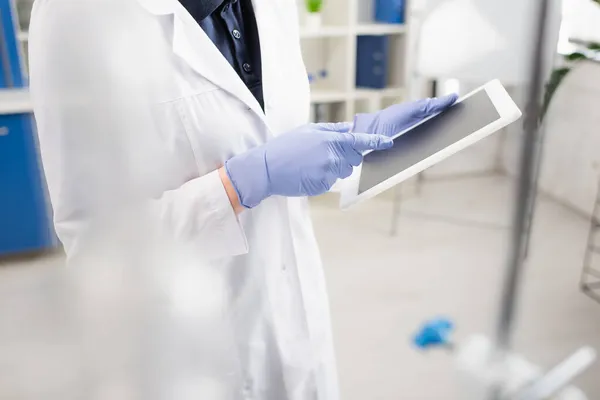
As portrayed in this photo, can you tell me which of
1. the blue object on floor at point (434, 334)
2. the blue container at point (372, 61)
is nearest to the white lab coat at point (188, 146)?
the blue object on floor at point (434, 334)

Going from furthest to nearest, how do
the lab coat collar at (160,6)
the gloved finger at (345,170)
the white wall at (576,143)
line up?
the white wall at (576,143) → the gloved finger at (345,170) → the lab coat collar at (160,6)

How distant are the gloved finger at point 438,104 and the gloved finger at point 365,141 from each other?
112mm

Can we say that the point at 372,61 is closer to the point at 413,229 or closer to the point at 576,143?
the point at 413,229

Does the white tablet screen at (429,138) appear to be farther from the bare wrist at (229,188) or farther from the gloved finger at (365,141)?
the bare wrist at (229,188)

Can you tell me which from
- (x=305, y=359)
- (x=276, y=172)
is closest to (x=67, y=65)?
(x=276, y=172)

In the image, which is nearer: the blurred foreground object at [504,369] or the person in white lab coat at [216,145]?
the person in white lab coat at [216,145]

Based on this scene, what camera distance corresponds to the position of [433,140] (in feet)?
2.19

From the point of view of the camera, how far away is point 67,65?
1.12ft

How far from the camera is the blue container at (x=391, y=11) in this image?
252 centimetres

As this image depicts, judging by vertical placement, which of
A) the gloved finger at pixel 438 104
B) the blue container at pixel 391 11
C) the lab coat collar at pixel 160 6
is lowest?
the gloved finger at pixel 438 104

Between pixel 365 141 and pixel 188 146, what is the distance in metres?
0.21

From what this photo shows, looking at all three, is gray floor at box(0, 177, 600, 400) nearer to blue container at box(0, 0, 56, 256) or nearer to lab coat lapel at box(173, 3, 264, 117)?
lab coat lapel at box(173, 3, 264, 117)

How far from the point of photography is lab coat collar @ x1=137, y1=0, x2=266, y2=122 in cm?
57

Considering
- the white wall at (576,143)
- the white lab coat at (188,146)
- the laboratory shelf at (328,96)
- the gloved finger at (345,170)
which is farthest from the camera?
the laboratory shelf at (328,96)
